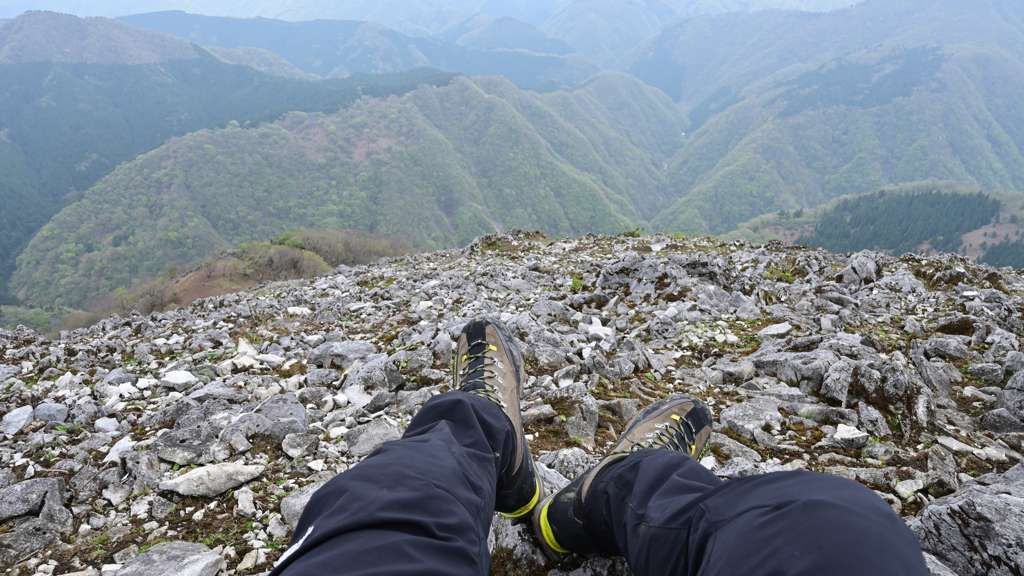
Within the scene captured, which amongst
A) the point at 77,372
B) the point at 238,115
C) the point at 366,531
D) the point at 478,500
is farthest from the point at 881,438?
the point at 238,115

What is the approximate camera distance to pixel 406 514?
152 centimetres

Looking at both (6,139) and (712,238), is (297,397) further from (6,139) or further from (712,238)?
(6,139)

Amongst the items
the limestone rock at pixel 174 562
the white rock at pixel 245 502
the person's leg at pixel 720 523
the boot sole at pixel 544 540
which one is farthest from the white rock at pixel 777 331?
the limestone rock at pixel 174 562

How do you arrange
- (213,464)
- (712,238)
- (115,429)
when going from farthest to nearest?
(712,238) → (115,429) → (213,464)

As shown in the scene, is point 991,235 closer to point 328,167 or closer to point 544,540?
point 544,540

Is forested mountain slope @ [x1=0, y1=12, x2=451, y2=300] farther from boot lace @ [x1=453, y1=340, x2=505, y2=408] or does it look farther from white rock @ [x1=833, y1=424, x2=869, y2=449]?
white rock @ [x1=833, y1=424, x2=869, y2=449]

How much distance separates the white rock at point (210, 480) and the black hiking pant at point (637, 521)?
4.35 ft

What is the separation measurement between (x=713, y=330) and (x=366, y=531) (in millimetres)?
4946

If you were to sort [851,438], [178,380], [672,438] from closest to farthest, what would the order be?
[672,438] → [851,438] → [178,380]

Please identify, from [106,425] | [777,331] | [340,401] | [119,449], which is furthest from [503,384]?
[777,331]

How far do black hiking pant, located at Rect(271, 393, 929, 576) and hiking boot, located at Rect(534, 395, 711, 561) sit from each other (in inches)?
4.1

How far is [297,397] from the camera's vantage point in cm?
379

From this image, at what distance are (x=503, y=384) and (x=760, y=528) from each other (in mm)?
2025

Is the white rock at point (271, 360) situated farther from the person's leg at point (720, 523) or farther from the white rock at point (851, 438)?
the white rock at point (851, 438)
